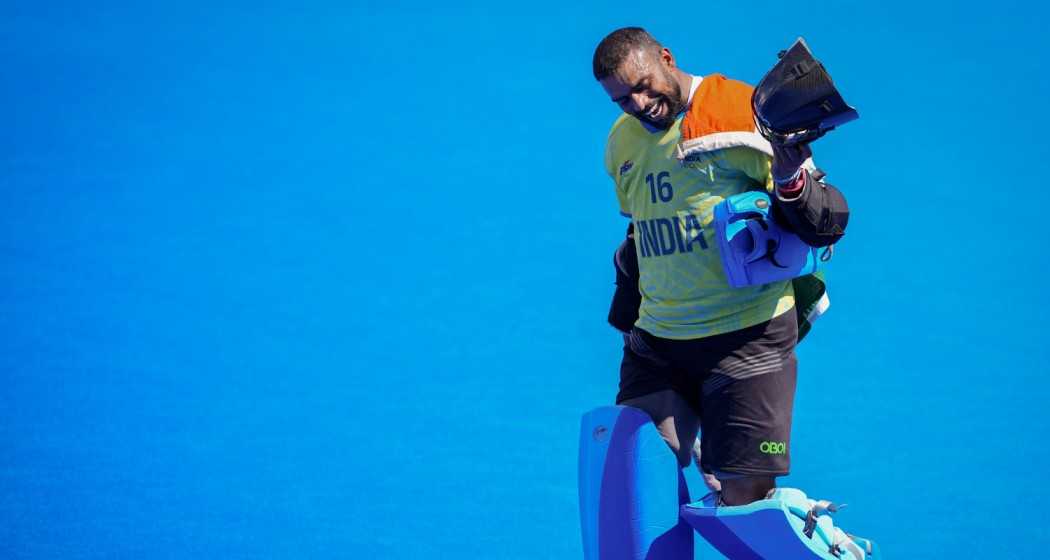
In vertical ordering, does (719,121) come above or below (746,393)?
above

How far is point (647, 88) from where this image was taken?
3.23m

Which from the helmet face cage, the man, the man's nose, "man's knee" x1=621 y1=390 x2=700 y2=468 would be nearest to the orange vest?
the man

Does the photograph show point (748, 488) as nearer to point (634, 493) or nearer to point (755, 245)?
point (634, 493)

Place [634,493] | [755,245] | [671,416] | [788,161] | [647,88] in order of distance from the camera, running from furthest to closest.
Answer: [671,416] < [634,493] < [647,88] < [755,245] < [788,161]

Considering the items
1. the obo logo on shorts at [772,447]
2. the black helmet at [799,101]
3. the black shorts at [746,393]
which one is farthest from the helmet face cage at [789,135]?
the obo logo on shorts at [772,447]

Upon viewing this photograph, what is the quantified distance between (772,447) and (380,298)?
11.9 ft

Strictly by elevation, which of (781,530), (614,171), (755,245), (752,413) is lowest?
(781,530)

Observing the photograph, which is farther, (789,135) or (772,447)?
(772,447)

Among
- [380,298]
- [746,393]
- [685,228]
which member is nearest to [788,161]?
[685,228]

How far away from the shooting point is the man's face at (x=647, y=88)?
321cm

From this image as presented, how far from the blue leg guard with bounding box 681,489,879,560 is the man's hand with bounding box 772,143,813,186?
→ 797mm

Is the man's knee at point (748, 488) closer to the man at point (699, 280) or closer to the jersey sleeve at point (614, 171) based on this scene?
the man at point (699, 280)

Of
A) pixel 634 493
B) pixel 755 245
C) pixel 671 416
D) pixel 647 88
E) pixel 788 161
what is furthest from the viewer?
pixel 671 416

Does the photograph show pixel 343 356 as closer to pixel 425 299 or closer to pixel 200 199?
pixel 425 299
